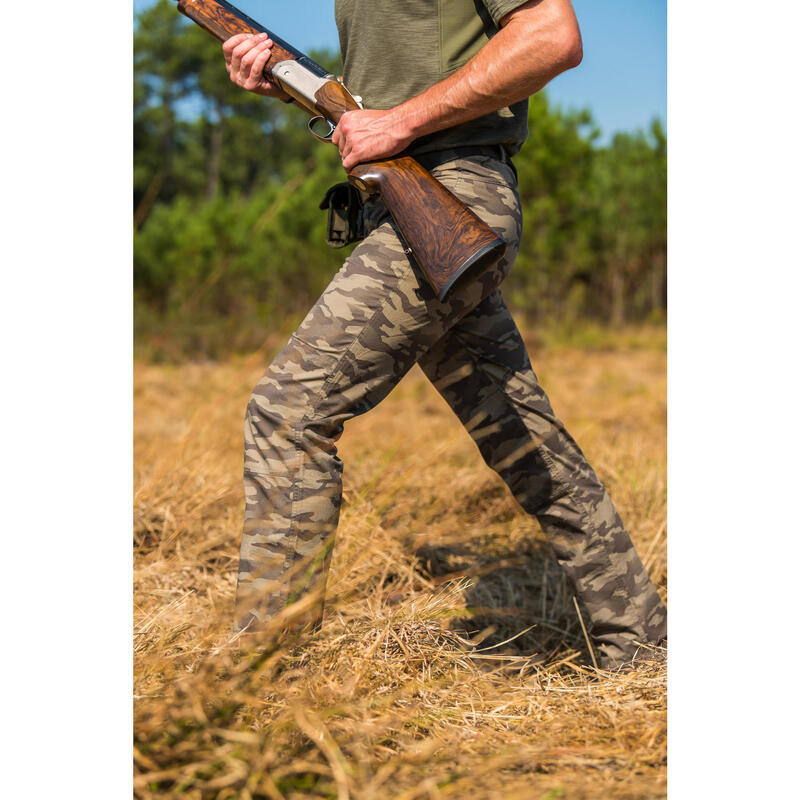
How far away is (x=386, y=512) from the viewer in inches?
119

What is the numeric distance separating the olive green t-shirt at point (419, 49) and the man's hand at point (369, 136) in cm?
7

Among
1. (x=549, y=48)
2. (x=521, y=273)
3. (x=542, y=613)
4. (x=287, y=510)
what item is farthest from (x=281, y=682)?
(x=521, y=273)

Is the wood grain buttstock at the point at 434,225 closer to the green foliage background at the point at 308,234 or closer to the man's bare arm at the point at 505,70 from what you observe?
the man's bare arm at the point at 505,70

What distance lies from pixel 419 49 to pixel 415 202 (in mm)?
361

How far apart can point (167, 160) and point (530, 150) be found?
10.5 meters

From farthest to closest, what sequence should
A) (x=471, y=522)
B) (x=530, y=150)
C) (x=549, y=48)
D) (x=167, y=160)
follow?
(x=167, y=160)
(x=530, y=150)
(x=471, y=522)
(x=549, y=48)

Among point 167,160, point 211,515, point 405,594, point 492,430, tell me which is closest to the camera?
point 492,430

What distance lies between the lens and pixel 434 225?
1652 mm

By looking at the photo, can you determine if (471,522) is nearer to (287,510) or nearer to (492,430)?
(492,430)

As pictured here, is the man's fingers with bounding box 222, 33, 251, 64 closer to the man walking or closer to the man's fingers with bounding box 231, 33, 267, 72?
the man's fingers with bounding box 231, 33, 267, 72

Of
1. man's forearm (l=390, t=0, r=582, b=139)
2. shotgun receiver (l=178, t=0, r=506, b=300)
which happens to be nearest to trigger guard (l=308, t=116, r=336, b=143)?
shotgun receiver (l=178, t=0, r=506, b=300)

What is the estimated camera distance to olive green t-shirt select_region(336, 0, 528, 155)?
1742 mm

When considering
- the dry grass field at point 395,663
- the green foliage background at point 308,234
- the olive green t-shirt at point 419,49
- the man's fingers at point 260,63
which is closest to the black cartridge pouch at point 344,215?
the olive green t-shirt at point 419,49

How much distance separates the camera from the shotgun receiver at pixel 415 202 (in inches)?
63.7
